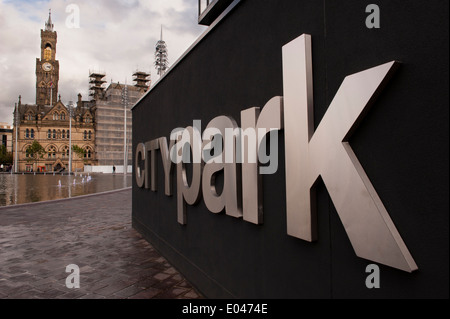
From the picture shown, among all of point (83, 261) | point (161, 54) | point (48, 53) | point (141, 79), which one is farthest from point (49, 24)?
point (83, 261)

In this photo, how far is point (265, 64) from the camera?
2914 millimetres

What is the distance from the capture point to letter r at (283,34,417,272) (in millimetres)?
1764

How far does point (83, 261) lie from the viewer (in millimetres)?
5535

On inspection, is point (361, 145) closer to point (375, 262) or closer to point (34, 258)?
point (375, 262)

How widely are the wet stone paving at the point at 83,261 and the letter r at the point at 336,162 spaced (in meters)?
2.44

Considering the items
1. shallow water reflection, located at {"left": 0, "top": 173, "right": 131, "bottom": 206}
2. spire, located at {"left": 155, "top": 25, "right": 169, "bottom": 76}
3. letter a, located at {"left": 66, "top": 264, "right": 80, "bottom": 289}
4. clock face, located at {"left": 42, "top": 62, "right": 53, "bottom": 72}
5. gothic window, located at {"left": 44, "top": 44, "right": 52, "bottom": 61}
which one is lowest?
letter a, located at {"left": 66, "top": 264, "right": 80, "bottom": 289}

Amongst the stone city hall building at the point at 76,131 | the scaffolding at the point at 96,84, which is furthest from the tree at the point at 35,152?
the scaffolding at the point at 96,84

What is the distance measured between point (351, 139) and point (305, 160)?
16.2 inches

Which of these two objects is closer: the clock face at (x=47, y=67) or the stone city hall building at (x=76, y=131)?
the stone city hall building at (x=76, y=131)

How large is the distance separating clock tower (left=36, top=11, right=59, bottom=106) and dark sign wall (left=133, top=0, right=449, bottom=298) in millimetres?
106666

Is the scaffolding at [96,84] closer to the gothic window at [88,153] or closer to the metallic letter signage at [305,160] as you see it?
the gothic window at [88,153]

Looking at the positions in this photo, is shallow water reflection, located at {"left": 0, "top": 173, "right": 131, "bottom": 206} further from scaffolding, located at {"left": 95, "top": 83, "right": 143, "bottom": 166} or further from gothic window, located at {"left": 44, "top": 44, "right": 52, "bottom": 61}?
gothic window, located at {"left": 44, "top": 44, "right": 52, "bottom": 61}

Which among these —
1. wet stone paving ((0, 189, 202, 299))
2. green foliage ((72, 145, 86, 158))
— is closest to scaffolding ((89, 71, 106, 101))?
green foliage ((72, 145, 86, 158))

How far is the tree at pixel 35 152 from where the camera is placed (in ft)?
214
